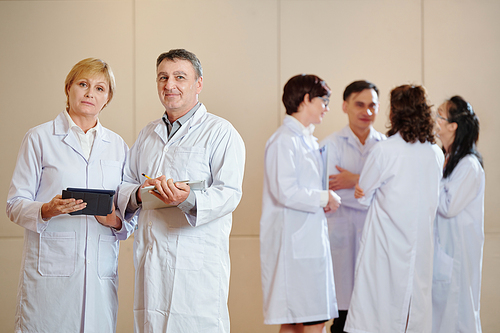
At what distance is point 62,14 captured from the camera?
3525 mm

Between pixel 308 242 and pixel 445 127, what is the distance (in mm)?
1330

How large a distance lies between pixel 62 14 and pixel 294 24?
1996 millimetres

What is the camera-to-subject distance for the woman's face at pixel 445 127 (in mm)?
2926

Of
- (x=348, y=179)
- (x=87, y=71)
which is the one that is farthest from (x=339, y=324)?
(x=87, y=71)

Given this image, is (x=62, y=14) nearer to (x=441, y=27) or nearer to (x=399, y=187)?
(x=399, y=187)

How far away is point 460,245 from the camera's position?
2795mm

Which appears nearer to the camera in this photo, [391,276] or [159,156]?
[159,156]

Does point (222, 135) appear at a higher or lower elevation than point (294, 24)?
lower

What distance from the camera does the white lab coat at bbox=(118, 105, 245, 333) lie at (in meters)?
1.77

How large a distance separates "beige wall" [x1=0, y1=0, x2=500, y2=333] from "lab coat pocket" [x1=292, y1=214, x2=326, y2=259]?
1.13m

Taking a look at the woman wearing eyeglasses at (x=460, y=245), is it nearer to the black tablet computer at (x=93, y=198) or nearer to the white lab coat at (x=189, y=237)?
the white lab coat at (x=189, y=237)

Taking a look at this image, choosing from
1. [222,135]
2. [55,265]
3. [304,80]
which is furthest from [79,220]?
[304,80]

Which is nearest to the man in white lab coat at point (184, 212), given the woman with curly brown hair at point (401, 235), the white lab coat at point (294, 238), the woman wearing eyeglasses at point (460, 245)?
the white lab coat at point (294, 238)

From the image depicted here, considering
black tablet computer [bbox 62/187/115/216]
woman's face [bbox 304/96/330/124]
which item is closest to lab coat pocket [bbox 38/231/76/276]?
black tablet computer [bbox 62/187/115/216]
